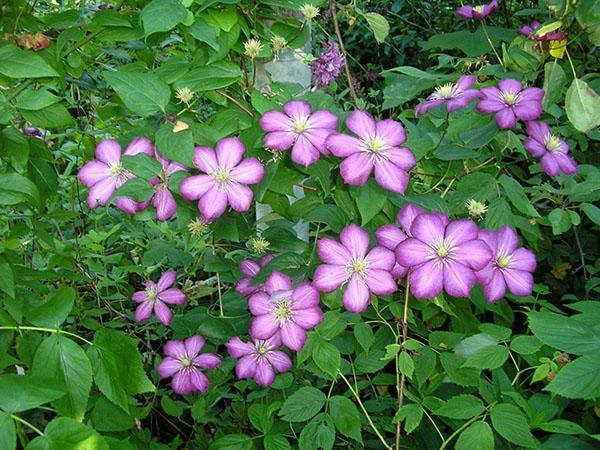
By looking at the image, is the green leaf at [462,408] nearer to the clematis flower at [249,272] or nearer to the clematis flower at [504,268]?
the clematis flower at [504,268]

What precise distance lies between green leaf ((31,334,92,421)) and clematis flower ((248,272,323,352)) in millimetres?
255

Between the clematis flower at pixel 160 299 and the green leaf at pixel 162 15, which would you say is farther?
the clematis flower at pixel 160 299

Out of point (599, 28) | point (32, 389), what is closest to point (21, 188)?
point (32, 389)

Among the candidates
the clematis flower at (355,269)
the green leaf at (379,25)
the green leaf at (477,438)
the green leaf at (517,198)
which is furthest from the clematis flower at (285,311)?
the green leaf at (379,25)

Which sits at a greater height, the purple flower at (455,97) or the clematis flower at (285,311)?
the purple flower at (455,97)

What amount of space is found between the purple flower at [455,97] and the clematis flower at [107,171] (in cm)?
47

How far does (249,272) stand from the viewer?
3.62 feet

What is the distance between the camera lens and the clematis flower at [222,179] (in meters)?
0.81

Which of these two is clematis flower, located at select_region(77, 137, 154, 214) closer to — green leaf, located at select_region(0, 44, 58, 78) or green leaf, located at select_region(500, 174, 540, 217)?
green leaf, located at select_region(0, 44, 58, 78)

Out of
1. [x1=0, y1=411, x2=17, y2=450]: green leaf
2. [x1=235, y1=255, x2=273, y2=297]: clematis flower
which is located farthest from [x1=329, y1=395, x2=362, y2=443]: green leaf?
[x1=0, y1=411, x2=17, y2=450]: green leaf

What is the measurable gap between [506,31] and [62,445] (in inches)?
76.4

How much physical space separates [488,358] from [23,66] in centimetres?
73

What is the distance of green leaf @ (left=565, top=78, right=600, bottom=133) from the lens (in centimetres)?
78

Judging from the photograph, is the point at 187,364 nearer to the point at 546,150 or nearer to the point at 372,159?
the point at 372,159
